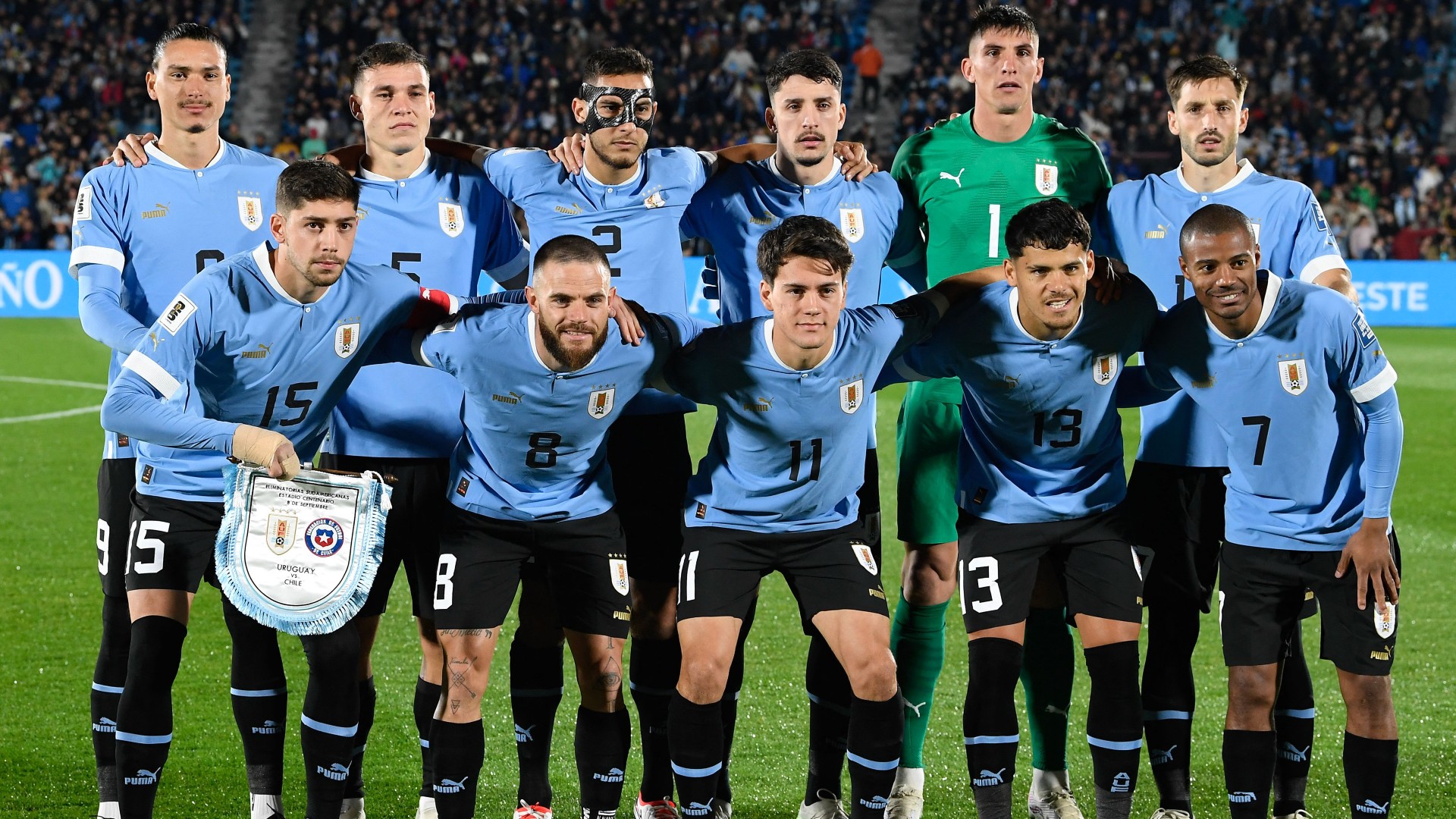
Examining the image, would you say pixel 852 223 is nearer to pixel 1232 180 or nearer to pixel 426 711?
pixel 1232 180

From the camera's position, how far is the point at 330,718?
4.27 m

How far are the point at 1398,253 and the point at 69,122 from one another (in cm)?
2076

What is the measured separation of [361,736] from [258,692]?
0.57 meters

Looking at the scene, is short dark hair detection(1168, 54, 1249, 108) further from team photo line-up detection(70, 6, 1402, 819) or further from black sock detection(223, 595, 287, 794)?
black sock detection(223, 595, 287, 794)

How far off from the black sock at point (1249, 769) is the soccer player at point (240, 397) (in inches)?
103

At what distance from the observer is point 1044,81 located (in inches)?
995

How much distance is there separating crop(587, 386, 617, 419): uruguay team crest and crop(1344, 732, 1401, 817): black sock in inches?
94.2

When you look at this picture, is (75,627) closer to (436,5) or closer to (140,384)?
(140,384)

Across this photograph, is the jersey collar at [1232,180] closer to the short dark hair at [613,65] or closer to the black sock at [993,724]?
the black sock at [993,724]

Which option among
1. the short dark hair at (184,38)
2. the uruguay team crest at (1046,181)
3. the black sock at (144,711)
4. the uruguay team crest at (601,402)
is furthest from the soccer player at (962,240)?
the short dark hair at (184,38)

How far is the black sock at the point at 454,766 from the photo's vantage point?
13.9 ft

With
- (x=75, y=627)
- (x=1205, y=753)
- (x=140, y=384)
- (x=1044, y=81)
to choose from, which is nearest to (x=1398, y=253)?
(x=1044, y=81)

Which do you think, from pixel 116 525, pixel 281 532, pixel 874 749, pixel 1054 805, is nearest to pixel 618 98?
pixel 281 532

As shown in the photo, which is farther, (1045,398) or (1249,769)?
(1045,398)
